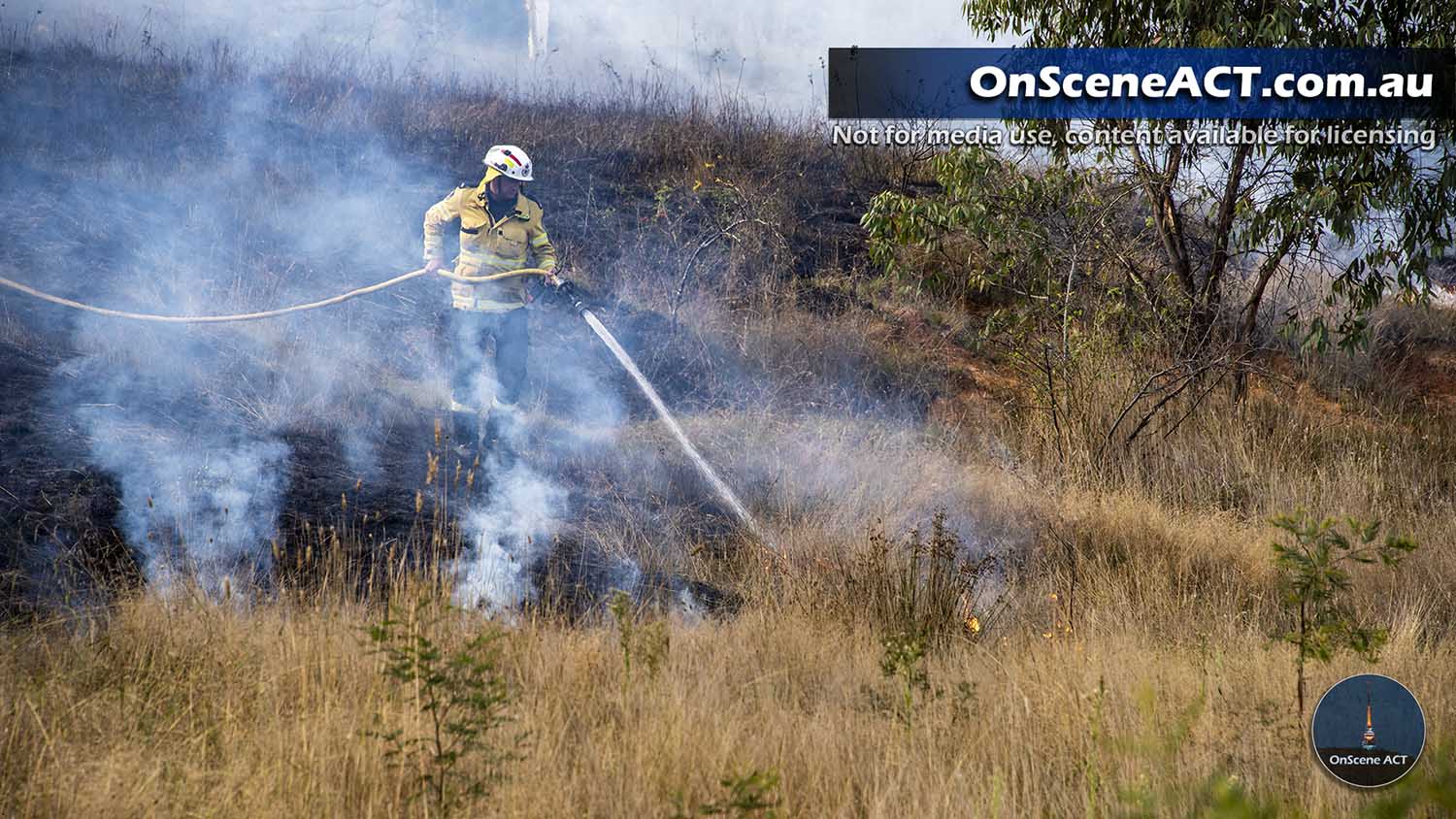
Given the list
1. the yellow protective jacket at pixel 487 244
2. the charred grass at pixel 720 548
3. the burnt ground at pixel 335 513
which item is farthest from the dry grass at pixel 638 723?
the yellow protective jacket at pixel 487 244

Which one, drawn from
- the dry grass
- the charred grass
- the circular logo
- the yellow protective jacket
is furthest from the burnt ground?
the circular logo

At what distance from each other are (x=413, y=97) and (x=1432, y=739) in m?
13.7

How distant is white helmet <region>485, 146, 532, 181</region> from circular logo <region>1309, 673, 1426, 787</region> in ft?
18.6

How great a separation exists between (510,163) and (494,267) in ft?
2.53

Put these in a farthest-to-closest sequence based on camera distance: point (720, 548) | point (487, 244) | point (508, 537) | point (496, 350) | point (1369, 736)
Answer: point (496, 350) < point (487, 244) < point (720, 548) < point (508, 537) < point (1369, 736)

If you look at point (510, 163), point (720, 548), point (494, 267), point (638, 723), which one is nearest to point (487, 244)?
point (494, 267)

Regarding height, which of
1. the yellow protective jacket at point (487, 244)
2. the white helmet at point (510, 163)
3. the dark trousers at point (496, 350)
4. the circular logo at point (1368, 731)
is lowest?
the circular logo at point (1368, 731)

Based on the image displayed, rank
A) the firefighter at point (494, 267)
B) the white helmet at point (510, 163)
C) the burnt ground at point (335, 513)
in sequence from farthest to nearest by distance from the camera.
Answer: the firefighter at point (494, 267), the white helmet at point (510, 163), the burnt ground at point (335, 513)

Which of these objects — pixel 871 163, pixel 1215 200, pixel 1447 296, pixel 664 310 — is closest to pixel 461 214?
pixel 664 310

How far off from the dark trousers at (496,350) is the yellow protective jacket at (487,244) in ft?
0.51

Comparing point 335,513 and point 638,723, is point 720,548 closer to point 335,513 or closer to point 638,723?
point 335,513

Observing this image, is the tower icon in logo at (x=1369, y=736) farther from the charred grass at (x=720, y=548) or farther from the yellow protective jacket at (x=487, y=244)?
the yellow protective jacket at (x=487, y=244)

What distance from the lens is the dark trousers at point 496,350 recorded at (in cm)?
794

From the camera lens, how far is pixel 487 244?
7.59m
